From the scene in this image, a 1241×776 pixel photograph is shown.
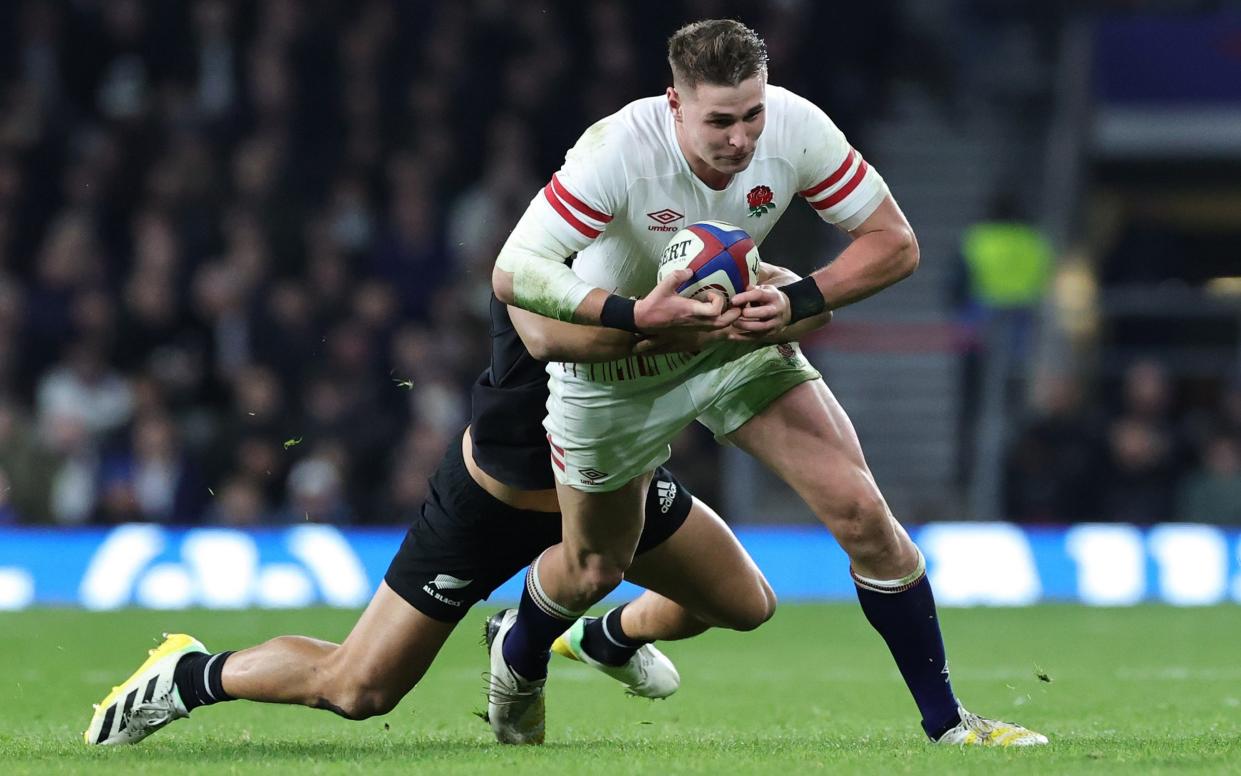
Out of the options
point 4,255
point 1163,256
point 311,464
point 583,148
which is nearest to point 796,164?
point 583,148

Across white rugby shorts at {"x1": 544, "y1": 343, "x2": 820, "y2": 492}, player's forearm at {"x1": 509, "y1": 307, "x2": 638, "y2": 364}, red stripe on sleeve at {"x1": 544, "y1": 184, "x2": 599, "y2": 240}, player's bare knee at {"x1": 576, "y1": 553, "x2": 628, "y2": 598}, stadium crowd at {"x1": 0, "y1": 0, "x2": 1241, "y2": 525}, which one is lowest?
stadium crowd at {"x1": 0, "y1": 0, "x2": 1241, "y2": 525}

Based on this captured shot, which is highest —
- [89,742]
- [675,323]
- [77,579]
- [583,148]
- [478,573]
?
[583,148]

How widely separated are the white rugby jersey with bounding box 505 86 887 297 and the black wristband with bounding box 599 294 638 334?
0.70 feet

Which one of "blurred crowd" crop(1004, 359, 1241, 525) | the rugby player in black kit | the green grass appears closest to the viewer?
the green grass

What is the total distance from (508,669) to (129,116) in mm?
10330

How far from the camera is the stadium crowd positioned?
42.5 ft

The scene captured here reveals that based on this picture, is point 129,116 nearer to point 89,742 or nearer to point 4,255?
point 4,255

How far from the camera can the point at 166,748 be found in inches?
227

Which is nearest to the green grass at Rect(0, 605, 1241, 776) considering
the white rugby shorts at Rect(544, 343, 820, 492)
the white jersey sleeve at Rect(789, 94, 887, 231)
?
the white rugby shorts at Rect(544, 343, 820, 492)

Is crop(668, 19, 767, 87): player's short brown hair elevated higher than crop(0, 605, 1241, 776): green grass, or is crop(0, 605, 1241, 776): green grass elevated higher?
crop(668, 19, 767, 87): player's short brown hair

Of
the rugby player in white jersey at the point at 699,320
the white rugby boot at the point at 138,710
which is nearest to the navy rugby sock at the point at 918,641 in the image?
the rugby player in white jersey at the point at 699,320

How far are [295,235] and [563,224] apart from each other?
9.52 meters

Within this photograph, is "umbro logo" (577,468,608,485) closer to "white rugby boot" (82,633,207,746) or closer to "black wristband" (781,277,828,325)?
"black wristband" (781,277,828,325)

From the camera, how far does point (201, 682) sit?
579 cm
